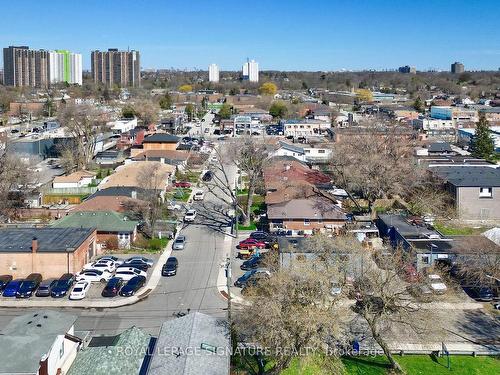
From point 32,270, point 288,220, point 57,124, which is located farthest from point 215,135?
point 32,270

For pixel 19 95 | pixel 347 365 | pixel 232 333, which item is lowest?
pixel 347 365

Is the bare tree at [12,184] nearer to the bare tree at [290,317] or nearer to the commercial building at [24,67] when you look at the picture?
the bare tree at [290,317]

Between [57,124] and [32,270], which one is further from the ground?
[57,124]

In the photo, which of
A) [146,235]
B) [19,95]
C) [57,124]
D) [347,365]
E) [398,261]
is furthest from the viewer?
[19,95]

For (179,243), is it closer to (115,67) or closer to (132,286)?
(132,286)

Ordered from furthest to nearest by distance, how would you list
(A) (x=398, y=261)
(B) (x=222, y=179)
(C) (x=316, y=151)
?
1. (C) (x=316, y=151)
2. (B) (x=222, y=179)
3. (A) (x=398, y=261)

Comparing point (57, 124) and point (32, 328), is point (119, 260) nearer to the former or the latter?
point (32, 328)

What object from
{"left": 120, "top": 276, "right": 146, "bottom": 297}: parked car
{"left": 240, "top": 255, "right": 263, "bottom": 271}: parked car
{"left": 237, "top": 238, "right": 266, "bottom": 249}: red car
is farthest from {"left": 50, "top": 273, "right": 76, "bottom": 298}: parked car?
{"left": 237, "top": 238, "right": 266, "bottom": 249}: red car

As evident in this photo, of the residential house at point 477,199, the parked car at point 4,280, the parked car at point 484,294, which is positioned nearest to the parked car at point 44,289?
the parked car at point 4,280
